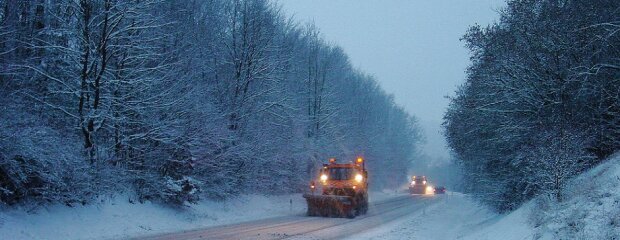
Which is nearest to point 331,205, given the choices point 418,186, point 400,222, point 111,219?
point 400,222

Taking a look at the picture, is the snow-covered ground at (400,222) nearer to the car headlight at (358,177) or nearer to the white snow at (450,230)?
the white snow at (450,230)

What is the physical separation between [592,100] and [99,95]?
16.4 meters

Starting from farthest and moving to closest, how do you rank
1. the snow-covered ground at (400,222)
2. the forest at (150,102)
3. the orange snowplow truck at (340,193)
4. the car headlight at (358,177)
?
1. the car headlight at (358,177)
2. the orange snowplow truck at (340,193)
3. the forest at (150,102)
4. the snow-covered ground at (400,222)

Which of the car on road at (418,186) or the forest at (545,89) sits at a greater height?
the forest at (545,89)

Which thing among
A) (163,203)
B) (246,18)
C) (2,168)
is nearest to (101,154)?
(163,203)

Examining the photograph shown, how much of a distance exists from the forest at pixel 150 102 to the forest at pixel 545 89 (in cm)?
29

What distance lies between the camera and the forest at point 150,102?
14.5 m

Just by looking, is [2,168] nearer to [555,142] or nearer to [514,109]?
[555,142]

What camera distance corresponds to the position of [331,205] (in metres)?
23.3

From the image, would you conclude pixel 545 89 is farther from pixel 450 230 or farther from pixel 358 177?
pixel 358 177

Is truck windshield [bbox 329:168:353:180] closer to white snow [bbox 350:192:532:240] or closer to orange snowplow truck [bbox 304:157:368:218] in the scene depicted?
orange snowplow truck [bbox 304:157:368:218]

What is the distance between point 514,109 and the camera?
707 inches

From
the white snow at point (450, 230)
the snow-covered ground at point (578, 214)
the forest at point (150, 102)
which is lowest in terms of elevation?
the white snow at point (450, 230)

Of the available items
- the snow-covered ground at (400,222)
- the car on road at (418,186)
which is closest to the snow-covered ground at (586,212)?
the snow-covered ground at (400,222)
